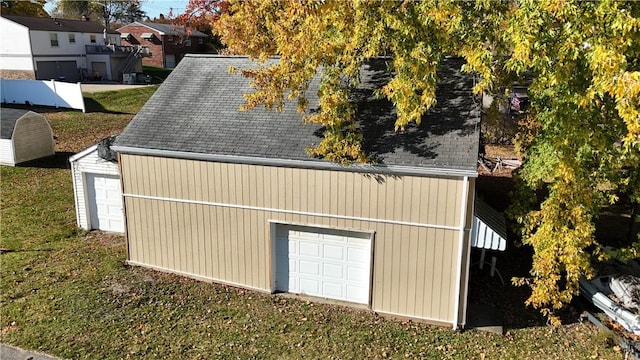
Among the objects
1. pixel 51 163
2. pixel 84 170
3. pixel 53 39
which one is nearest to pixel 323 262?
pixel 84 170

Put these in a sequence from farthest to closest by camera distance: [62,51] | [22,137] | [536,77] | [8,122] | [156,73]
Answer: [156,73] → [62,51] → [22,137] → [8,122] → [536,77]

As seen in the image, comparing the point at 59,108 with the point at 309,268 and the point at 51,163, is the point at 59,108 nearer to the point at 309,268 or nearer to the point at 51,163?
the point at 51,163

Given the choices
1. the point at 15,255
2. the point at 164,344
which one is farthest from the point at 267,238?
the point at 15,255

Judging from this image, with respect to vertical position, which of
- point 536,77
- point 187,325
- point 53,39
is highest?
point 53,39

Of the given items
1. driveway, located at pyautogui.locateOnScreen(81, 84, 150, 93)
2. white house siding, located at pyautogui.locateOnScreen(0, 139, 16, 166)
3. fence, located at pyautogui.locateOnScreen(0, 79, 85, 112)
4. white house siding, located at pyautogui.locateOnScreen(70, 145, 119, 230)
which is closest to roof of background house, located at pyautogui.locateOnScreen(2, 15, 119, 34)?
driveway, located at pyautogui.locateOnScreen(81, 84, 150, 93)

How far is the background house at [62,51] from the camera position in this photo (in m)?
39.5

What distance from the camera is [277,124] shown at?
12.3 metres

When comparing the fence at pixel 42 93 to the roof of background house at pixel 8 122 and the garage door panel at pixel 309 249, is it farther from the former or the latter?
the garage door panel at pixel 309 249

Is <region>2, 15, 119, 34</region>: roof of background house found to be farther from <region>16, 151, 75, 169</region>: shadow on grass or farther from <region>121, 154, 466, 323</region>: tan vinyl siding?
<region>121, 154, 466, 323</region>: tan vinyl siding

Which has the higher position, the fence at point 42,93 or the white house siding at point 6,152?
the fence at point 42,93

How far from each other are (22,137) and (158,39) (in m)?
35.0

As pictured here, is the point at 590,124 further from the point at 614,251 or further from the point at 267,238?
the point at 267,238

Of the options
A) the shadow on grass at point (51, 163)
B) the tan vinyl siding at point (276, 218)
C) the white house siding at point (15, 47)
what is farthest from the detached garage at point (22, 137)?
the white house siding at point (15, 47)

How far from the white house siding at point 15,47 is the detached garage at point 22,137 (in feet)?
67.5
